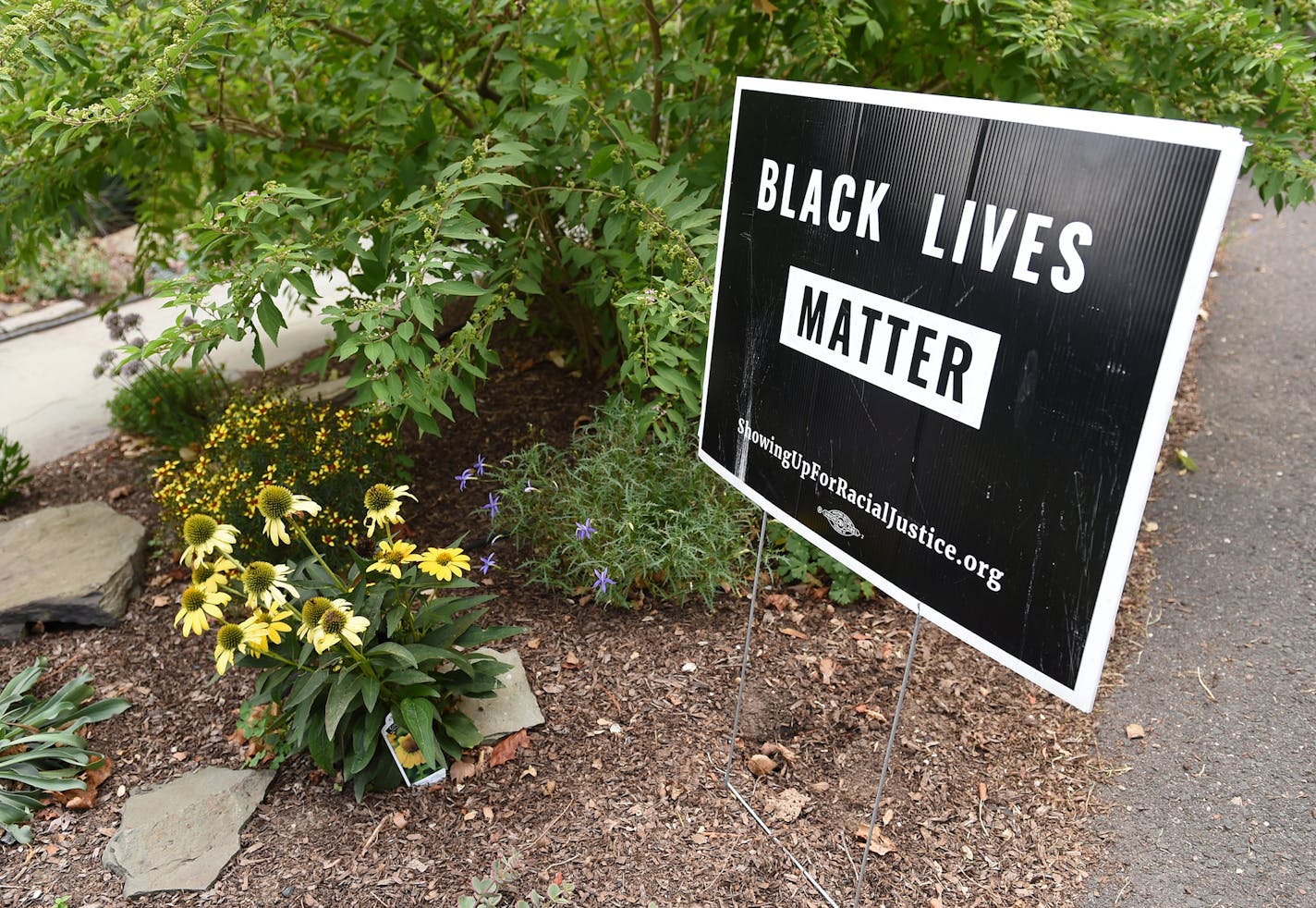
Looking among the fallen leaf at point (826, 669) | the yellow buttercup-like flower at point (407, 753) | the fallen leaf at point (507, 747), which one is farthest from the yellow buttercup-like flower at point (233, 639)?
the fallen leaf at point (826, 669)

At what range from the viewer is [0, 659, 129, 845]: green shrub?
8.96 ft

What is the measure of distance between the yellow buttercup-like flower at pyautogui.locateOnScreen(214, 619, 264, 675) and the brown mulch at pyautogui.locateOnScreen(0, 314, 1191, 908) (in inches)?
22.7

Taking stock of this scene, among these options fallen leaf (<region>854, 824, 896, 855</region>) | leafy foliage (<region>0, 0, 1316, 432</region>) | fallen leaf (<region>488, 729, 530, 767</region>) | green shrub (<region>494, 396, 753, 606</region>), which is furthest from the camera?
green shrub (<region>494, 396, 753, 606</region>)

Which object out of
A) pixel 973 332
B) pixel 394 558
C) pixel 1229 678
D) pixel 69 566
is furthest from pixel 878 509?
pixel 69 566

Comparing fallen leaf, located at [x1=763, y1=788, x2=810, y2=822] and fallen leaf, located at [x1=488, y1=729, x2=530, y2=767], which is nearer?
fallen leaf, located at [x1=763, y1=788, x2=810, y2=822]

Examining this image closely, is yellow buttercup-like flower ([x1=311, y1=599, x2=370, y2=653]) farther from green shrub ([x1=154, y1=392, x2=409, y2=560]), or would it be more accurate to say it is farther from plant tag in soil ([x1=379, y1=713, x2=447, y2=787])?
green shrub ([x1=154, y1=392, x2=409, y2=560])

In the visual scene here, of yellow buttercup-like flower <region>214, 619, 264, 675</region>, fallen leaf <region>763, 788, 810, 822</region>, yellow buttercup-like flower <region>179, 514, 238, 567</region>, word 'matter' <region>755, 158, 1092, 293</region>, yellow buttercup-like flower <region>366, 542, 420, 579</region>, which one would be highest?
word 'matter' <region>755, 158, 1092, 293</region>

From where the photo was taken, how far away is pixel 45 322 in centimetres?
665

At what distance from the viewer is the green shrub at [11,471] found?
434cm

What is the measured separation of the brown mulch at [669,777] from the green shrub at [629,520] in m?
0.11

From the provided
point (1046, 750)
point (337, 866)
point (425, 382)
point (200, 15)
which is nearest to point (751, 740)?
point (1046, 750)

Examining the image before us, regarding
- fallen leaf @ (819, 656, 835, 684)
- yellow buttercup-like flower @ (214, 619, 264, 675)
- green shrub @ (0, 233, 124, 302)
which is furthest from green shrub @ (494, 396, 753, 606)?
green shrub @ (0, 233, 124, 302)

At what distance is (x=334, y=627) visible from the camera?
2354 millimetres

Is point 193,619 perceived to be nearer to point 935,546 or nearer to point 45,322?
point 935,546
